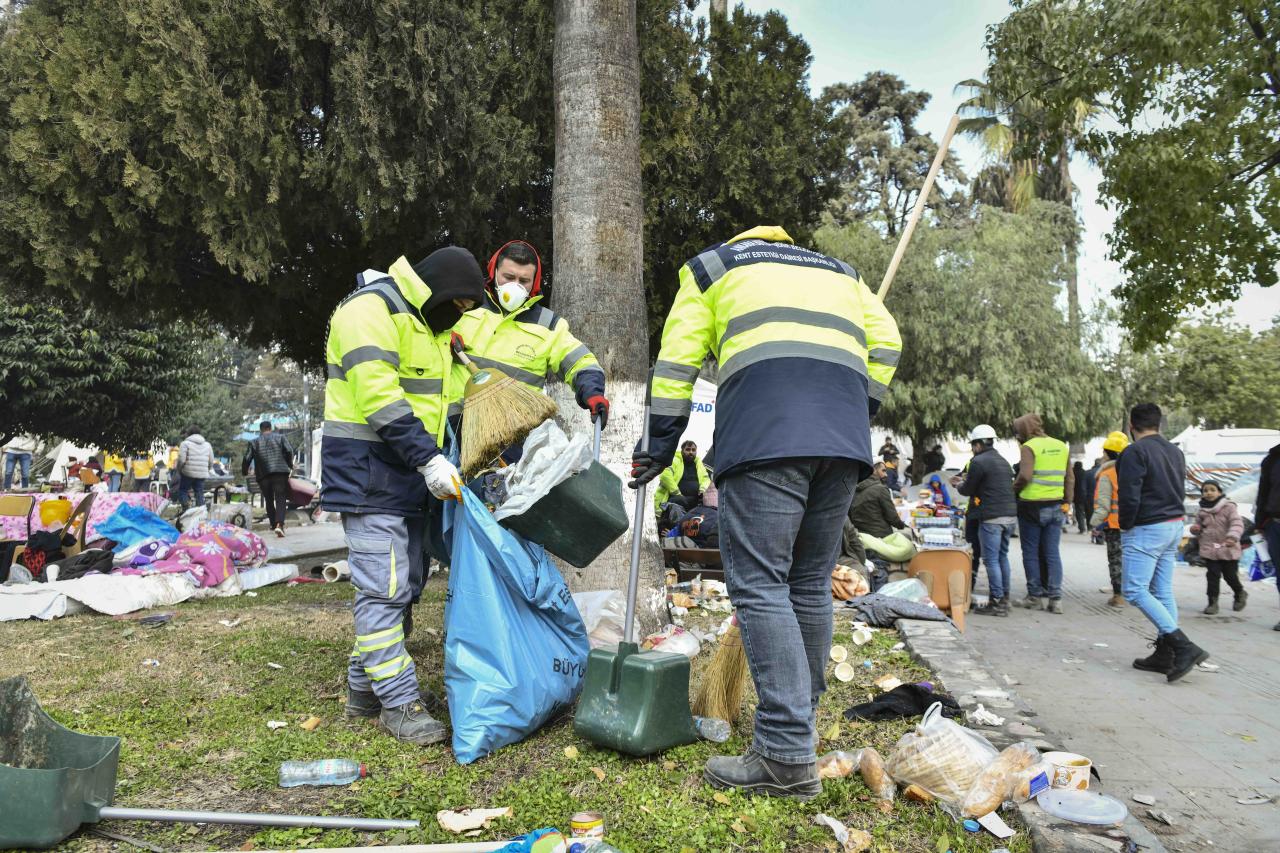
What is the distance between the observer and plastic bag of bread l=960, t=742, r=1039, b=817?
9.27 ft

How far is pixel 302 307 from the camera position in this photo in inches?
360

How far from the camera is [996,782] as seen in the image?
287 cm

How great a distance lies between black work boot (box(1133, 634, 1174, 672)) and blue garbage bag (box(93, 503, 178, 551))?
306 inches

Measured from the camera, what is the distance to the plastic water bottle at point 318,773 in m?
2.99

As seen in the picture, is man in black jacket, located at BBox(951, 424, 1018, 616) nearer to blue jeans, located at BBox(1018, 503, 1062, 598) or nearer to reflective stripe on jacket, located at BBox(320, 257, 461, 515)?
blue jeans, located at BBox(1018, 503, 1062, 598)

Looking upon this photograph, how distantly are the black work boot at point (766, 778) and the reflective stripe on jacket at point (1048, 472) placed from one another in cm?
660

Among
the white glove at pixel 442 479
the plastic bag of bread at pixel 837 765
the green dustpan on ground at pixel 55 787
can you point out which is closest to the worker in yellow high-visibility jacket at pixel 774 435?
the plastic bag of bread at pixel 837 765

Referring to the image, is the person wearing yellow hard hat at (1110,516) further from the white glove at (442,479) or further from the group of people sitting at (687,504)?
the white glove at (442,479)

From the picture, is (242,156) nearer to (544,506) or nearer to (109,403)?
(544,506)

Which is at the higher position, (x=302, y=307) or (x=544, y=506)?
(x=302, y=307)

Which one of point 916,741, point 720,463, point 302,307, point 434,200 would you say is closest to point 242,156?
point 434,200

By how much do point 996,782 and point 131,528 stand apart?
7.87 metres

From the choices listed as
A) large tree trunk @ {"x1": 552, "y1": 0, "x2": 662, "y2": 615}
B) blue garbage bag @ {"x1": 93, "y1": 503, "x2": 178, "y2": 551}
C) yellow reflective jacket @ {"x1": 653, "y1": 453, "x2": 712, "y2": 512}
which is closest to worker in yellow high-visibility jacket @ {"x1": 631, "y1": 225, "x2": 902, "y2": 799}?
large tree trunk @ {"x1": 552, "y1": 0, "x2": 662, "y2": 615}

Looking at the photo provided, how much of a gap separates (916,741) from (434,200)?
5.90 metres
